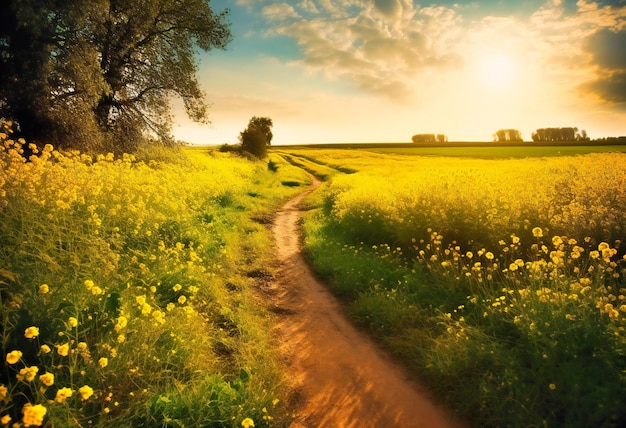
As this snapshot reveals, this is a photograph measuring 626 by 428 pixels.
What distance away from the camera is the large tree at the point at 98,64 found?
37.9 feet

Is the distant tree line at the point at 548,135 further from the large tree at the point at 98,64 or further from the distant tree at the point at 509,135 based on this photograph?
the large tree at the point at 98,64

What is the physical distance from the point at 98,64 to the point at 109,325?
1259 centimetres

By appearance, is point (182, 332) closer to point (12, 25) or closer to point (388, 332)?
point (388, 332)

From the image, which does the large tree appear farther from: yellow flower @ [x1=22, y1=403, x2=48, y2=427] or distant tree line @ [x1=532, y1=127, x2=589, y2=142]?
distant tree line @ [x1=532, y1=127, x2=589, y2=142]

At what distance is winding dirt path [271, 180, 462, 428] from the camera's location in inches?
173

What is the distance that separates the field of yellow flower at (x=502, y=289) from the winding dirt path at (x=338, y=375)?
14.1 inches

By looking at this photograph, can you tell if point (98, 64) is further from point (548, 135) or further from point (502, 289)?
point (548, 135)

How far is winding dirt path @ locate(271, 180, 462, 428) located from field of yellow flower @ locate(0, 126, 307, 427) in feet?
1.45

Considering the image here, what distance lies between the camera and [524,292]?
17.2 feet

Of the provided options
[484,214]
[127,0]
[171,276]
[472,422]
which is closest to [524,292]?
[472,422]

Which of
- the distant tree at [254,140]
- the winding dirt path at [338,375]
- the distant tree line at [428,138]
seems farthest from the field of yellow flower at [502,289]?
the distant tree line at [428,138]

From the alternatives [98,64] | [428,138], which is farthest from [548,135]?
[98,64]

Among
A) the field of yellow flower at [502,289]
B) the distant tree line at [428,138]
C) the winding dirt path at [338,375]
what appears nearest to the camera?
the field of yellow flower at [502,289]

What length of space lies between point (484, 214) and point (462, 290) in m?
2.81
